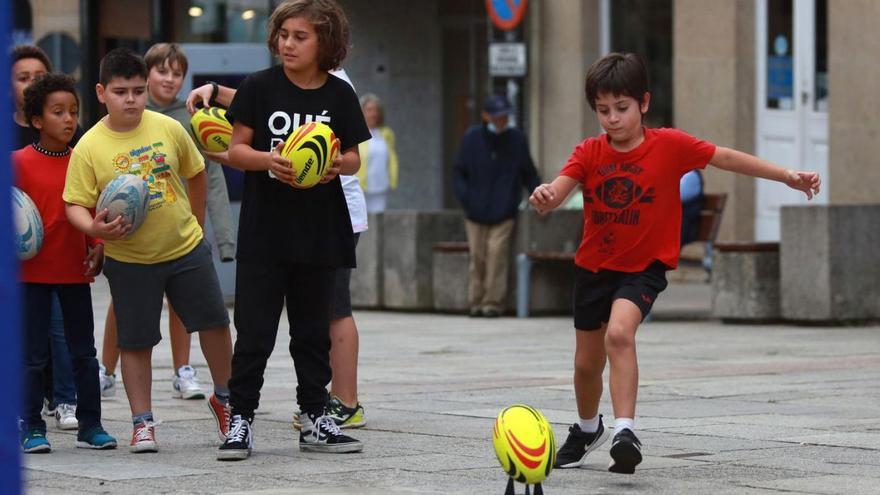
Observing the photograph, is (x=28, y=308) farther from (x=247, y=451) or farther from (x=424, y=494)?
(x=424, y=494)

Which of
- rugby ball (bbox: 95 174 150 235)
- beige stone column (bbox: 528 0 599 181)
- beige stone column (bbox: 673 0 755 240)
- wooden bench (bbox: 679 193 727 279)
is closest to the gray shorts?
rugby ball (bbox: 95 174 150 235)

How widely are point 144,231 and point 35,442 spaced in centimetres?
93

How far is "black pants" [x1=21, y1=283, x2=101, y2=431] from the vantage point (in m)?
7.20

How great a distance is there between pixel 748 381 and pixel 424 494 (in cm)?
420

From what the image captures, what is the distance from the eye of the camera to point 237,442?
6730 millimetres

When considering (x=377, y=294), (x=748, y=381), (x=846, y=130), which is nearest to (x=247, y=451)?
(x=748, y=381)

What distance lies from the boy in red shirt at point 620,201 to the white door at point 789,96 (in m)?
11.6

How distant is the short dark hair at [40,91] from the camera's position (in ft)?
23.9

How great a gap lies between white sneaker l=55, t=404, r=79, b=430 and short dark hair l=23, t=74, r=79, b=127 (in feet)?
4.45

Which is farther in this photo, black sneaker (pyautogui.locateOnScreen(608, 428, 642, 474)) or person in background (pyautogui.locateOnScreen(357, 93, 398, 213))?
person in background (pyautogui.locateOnScreen(357, 93, 398, 213))

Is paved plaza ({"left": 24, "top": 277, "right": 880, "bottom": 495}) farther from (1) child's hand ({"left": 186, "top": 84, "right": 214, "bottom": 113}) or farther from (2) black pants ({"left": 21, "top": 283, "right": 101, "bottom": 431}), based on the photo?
(1) child's hand ({"left": 186, "top": 84, "right": 214, "bottom": 113})

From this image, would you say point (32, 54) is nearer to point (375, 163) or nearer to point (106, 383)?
point (106, 383)

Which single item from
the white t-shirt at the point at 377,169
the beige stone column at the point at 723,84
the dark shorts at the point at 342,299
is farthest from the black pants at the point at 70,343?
the beige stone column at the point at 723,84

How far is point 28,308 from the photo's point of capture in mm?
7176
